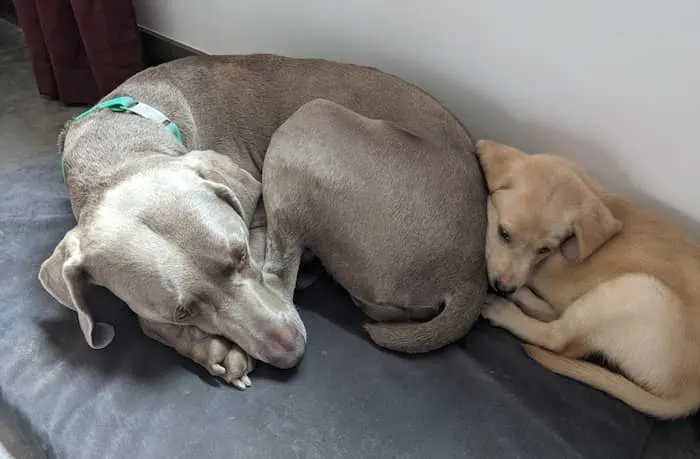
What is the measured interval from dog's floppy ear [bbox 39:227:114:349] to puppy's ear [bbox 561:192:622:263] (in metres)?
1.19

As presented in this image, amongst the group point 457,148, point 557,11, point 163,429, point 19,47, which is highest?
point 557,11

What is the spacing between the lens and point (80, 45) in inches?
120

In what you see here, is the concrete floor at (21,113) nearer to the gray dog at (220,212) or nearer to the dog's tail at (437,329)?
the gray dog at (220,212)

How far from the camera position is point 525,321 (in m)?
2.08

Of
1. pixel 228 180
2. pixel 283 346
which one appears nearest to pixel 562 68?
pixel 228 180

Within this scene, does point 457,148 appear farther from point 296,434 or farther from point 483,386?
point 296,434

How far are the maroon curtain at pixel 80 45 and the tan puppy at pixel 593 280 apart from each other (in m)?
1.50

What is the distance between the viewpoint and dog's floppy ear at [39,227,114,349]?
1.79 m

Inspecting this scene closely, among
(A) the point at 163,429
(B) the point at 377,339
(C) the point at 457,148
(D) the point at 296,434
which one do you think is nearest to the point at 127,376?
(A) the point at 163,429

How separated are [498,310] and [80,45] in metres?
1.93

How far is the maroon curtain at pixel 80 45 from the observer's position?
2.86 metres

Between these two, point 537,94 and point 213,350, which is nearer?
point 213,350

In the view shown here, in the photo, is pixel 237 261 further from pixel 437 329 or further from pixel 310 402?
pixel 437 329

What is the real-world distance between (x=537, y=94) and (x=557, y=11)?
0.25 m
